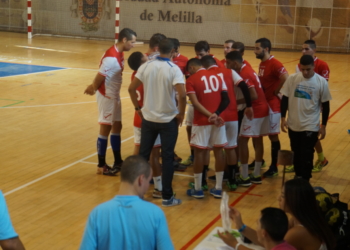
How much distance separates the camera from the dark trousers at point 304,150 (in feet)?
22.6

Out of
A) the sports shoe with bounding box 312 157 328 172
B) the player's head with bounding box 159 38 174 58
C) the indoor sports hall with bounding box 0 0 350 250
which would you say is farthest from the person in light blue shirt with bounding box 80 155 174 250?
the sports shoe with bounding box 312 157 328 172

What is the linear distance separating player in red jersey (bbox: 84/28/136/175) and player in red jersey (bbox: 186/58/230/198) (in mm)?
1262

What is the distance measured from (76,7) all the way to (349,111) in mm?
18300

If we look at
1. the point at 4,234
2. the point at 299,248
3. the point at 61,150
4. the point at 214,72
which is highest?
the point at 214,72

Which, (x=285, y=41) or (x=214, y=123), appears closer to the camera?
(x=214, y=123)

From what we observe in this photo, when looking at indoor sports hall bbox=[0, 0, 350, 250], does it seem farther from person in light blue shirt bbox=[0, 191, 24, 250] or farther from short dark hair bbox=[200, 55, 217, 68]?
person in light blue shirt bbox=[0, 191, 24, 250]

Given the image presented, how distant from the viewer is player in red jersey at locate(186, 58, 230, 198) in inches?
263

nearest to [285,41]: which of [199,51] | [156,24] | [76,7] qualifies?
[156,24]

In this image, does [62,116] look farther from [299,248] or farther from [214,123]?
[299,248]

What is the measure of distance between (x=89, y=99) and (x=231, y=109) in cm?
699

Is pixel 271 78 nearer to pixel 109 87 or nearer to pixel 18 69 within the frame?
A: pixel 109 87

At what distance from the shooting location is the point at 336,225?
16.2ft

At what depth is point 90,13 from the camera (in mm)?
27297

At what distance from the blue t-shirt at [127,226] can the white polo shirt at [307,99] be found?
13.8 ft
